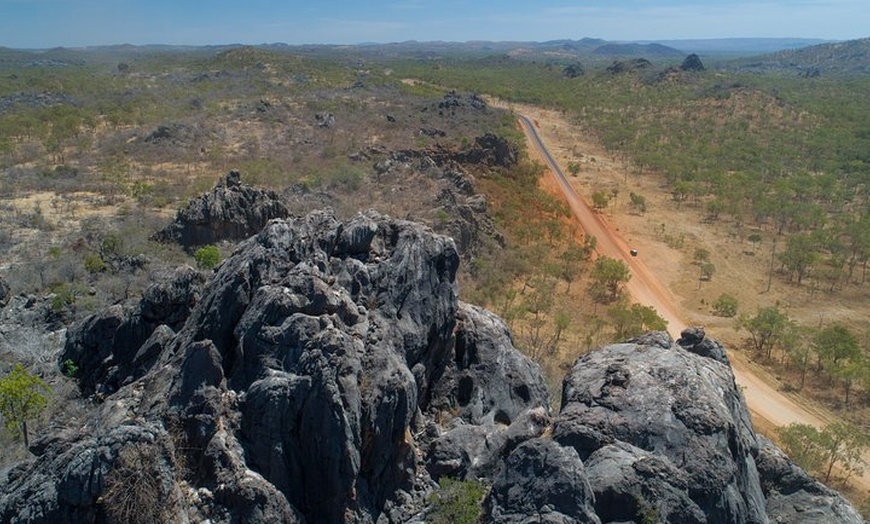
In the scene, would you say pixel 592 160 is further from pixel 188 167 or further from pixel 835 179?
pixel 188 167

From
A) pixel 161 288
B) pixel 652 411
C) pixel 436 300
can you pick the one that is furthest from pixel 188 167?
pixel 652 411

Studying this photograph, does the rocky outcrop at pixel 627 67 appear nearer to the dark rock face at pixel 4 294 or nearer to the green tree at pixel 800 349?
the green tree at pixel 800 349

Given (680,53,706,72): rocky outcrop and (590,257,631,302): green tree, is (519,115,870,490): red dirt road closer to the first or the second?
(590,257,631,302): green tree

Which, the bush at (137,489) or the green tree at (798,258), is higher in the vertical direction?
the bush at (137,489)

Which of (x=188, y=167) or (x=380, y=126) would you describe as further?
(x=380, y=126)

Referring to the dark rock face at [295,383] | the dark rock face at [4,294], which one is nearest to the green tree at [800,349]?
the dark rock face at [295,383]

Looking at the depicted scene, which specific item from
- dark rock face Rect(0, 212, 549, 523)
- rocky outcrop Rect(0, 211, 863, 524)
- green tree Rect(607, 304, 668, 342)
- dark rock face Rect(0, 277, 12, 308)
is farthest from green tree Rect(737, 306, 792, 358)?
dark rock face Rect(0, 277, 12, 308)
